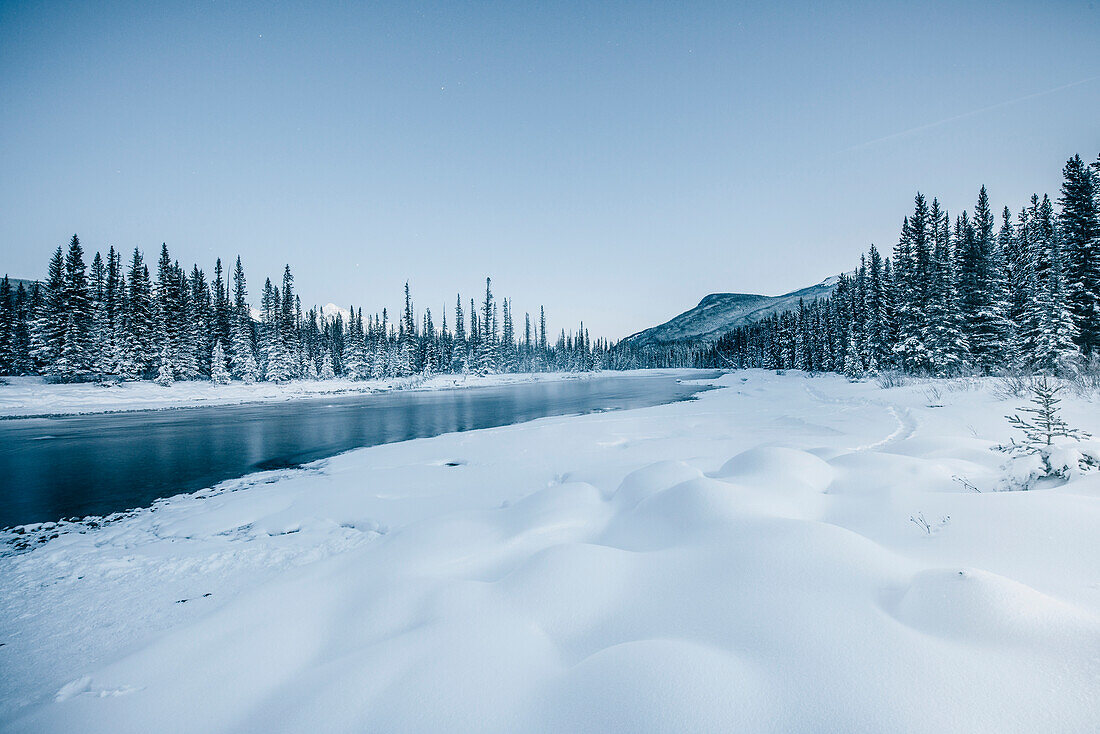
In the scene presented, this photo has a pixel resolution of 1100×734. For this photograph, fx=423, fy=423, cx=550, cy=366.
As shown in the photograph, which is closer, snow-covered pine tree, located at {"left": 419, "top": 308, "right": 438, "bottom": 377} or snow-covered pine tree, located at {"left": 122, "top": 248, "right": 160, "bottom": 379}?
snow-covered pine tree, located at {"left": 122, "top": 248, "right": 160, "bottom": 379}

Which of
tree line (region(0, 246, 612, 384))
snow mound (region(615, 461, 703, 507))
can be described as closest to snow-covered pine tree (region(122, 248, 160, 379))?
tree line (region(0, 246, 612, 384))

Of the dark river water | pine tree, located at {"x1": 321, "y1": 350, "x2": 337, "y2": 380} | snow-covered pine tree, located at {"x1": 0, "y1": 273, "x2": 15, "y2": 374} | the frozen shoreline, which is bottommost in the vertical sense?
the dark river water

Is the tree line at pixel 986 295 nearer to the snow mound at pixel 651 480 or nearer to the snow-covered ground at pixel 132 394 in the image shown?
the snow mound at pixel 651 480

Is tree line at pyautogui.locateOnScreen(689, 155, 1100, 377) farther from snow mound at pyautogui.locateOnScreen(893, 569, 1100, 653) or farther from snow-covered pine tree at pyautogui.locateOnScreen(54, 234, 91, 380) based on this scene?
snow-covered pine tree at pyautogui.locateOnScreen(54, 234, 91, 380)

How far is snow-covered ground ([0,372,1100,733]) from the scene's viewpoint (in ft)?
5.84

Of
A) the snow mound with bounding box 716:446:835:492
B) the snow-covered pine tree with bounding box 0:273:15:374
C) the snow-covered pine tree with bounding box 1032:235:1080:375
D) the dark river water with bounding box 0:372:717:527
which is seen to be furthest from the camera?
the snow-covered pine tree with bounding box 0:273:15:374

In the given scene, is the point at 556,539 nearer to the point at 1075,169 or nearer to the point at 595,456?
the point at 595,456

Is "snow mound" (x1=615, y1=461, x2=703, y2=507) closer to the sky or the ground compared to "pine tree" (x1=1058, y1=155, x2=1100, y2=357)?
closer to the ground

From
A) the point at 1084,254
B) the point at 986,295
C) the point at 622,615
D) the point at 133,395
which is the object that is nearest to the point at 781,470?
the point at 622,615

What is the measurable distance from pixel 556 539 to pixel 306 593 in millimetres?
2308

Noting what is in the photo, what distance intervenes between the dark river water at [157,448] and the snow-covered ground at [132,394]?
5.60 m

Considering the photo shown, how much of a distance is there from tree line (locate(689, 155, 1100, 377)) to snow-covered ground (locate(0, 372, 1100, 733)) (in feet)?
42.1

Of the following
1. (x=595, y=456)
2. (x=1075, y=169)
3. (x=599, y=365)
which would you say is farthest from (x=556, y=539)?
(x=599, y=365)

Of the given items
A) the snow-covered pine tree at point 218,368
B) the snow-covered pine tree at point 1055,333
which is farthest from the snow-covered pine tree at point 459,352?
the snow-covered pine tree at point 1055,333
